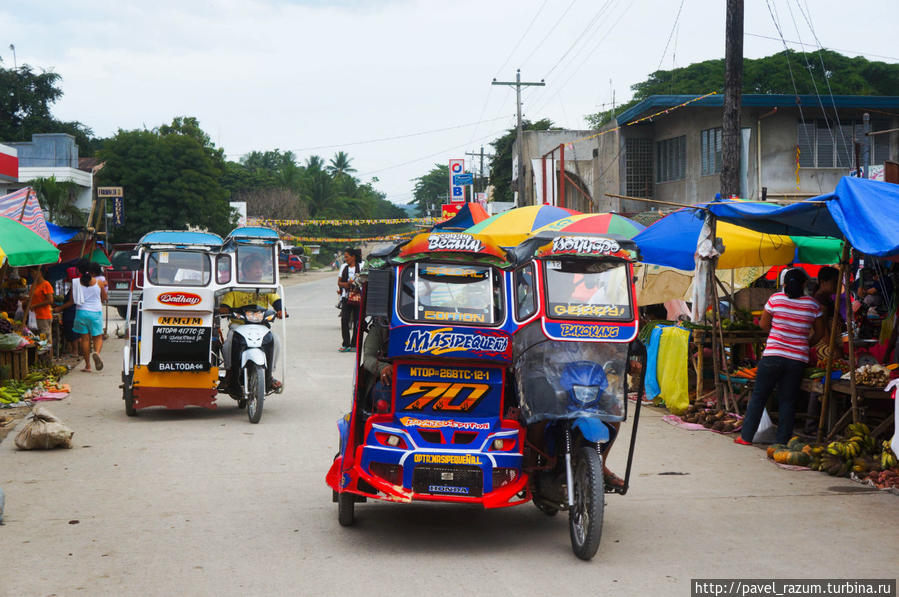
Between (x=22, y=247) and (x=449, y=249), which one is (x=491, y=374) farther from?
(x=22, y=247)

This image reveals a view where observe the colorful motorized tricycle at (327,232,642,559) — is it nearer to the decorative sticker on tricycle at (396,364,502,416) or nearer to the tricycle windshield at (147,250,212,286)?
the decorative sticker on tricycle at (396,364,502,416)

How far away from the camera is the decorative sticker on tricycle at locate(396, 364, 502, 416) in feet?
20.7

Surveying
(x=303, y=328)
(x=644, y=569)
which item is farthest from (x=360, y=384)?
(x=303, y=328)

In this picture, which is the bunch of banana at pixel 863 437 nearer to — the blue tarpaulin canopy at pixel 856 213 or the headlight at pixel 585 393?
the blue tarpaulin canopy at pixel 856 213

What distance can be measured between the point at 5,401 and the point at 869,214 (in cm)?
1049

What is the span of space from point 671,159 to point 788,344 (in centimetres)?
1996

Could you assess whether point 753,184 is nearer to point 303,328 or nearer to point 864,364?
point 303,328

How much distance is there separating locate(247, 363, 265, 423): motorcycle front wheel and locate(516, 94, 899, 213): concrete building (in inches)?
581

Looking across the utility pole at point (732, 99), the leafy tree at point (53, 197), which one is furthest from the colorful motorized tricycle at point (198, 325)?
the leafy tree at point (53, 197)

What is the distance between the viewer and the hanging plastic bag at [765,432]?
10.1 meters

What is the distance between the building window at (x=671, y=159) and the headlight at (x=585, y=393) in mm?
22902

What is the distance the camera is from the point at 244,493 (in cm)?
766

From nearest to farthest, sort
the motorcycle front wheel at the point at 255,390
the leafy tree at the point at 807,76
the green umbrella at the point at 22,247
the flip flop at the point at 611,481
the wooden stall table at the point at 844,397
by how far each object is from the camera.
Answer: the flip flop at the point at 611,481
the wooden stall table at the point at 844,397
the motorcycle front wheel at the point at 255,390
the green umbrella at the point at 22,247
the leafy tree at the point at 807,76

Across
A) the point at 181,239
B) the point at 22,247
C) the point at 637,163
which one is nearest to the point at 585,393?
the point at 181,239
